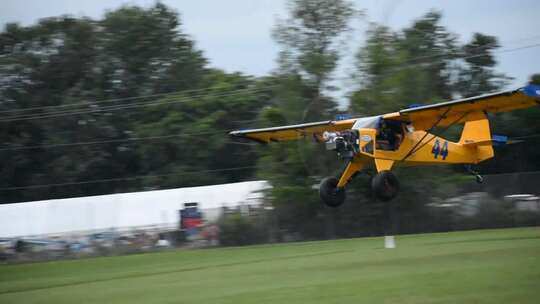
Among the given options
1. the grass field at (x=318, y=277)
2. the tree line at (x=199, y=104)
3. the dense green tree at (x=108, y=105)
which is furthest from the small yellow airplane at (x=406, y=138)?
the dense green tree at (x=108, y=105)

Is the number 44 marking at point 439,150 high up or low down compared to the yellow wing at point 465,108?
down

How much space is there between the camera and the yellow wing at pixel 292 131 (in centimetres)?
2472

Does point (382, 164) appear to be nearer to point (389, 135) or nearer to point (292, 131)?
point (389, 135)

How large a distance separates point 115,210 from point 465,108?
67.2 ft

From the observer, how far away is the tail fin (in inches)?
949

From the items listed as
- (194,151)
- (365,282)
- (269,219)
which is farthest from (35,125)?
(365,282)

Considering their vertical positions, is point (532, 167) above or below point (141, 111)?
below

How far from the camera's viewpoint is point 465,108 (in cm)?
2241

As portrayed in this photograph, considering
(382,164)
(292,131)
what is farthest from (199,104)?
(382,164)

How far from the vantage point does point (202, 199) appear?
119ft

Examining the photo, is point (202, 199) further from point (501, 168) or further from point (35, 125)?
point (35, 125)

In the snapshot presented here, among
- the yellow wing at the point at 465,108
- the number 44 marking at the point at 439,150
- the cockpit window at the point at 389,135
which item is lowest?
the number 44 marking at the point at 439,150

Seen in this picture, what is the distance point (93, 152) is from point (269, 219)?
2277cm

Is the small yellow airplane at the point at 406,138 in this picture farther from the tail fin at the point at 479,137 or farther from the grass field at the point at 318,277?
the grass field at the point at 318,277
